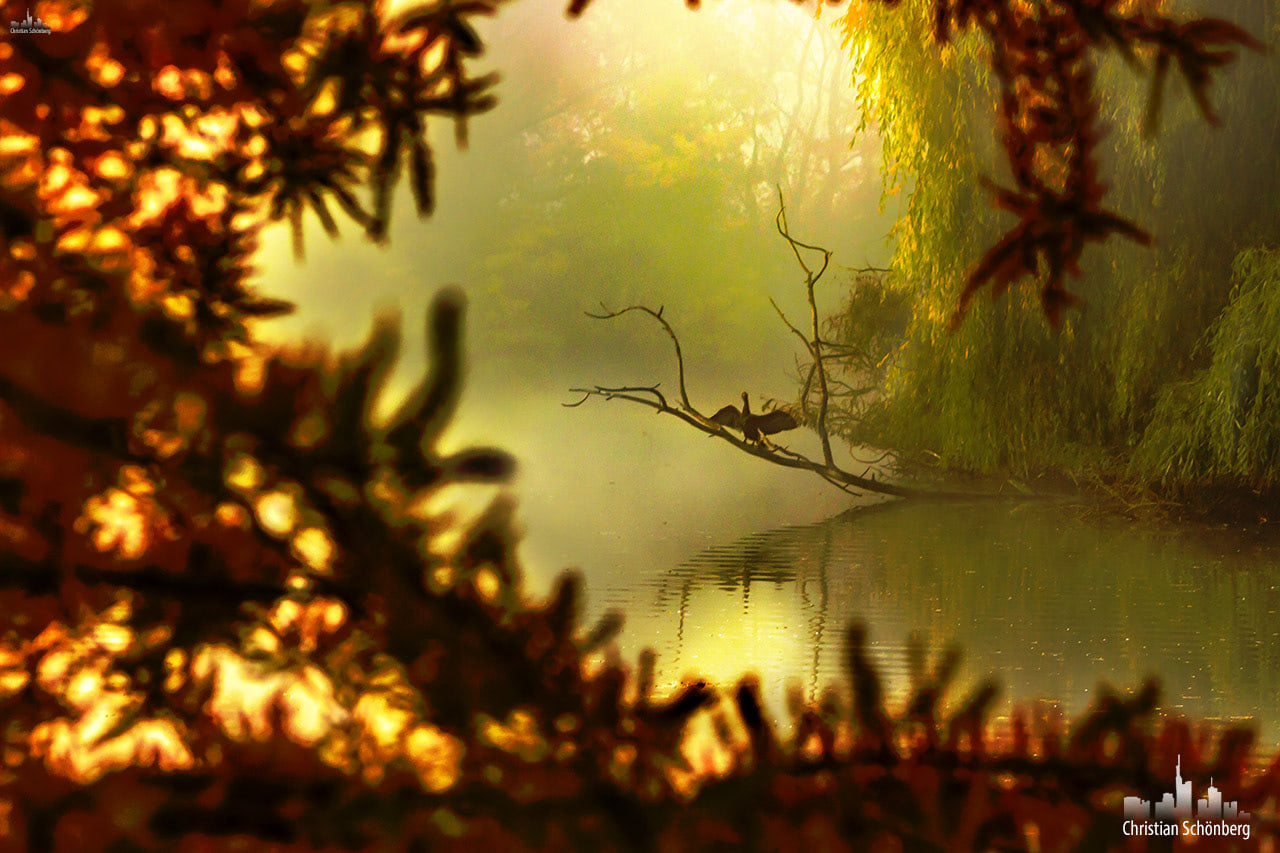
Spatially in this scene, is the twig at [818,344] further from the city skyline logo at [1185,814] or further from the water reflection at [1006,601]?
the city skyline logo at [1185,814]

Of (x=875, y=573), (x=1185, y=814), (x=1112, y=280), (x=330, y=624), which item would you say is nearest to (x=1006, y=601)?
(x=875, y=573)

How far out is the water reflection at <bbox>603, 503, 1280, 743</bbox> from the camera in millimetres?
1875

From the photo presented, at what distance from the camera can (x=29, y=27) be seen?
0.45m

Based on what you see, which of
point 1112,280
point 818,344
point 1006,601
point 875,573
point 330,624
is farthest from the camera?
point 818,344

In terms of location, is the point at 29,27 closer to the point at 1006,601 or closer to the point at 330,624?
the point at 330,624

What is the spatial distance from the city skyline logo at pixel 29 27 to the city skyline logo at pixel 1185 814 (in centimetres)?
55

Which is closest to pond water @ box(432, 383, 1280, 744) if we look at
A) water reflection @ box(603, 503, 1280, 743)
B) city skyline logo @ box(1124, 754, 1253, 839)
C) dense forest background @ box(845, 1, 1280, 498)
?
water reflection @ box(603, 503, 1280, 743)

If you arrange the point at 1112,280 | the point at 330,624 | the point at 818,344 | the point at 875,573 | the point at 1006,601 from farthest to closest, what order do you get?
1. the point at 818,344
2. the point at 875,573
3. the point at 1112,280
4. the point at 1006,601
5. the point at 330,624

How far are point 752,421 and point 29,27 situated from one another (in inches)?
122

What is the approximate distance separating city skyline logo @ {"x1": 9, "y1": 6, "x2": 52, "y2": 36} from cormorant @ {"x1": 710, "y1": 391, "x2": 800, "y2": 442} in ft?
9.83

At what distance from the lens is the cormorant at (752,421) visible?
343 centimetres

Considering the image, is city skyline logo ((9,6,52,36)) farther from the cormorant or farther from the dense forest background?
the cormorant

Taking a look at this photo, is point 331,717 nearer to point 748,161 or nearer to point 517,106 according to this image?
point 517,106

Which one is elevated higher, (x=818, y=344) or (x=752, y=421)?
(x=818, y=344)
